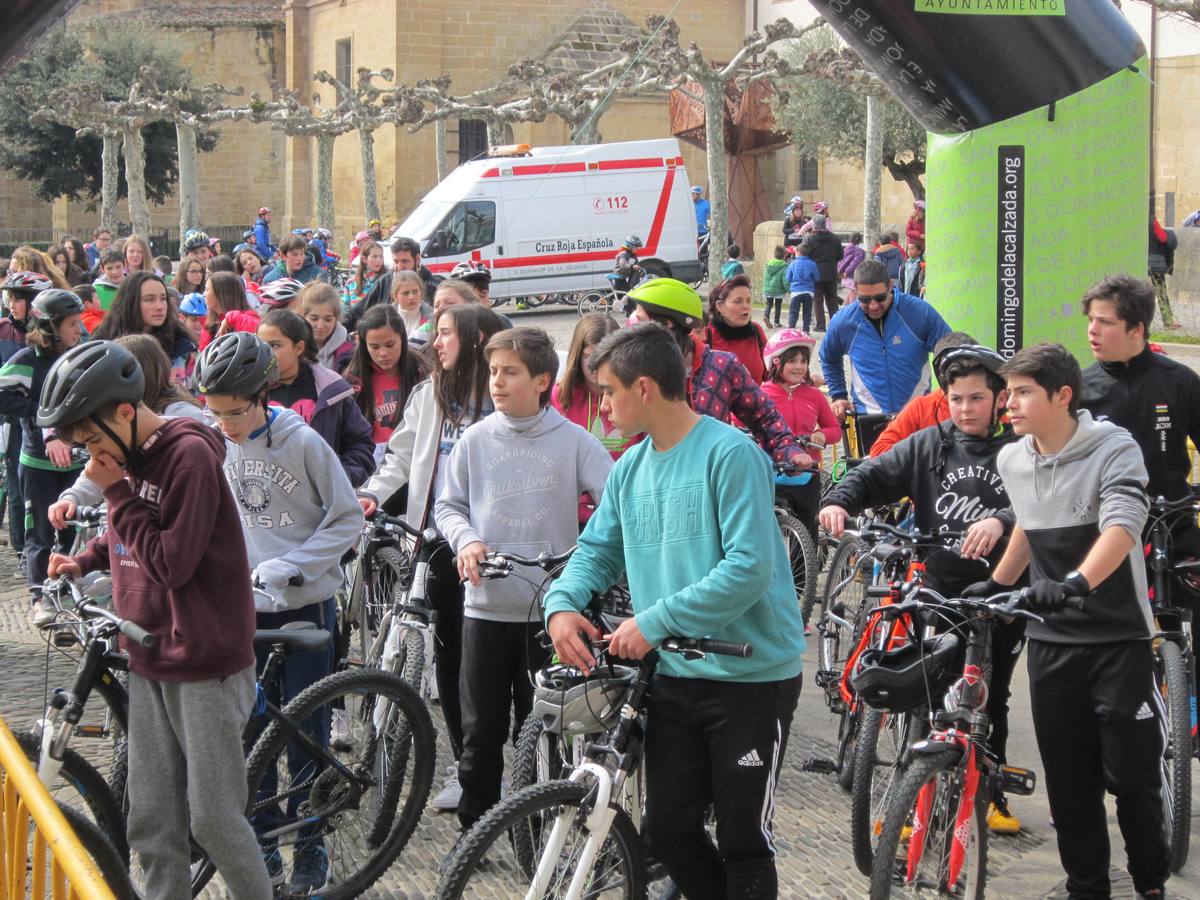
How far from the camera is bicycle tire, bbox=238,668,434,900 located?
4852mm

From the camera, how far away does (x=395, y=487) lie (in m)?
6.40

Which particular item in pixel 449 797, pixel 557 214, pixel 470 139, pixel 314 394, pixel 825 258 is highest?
pixel 470 139

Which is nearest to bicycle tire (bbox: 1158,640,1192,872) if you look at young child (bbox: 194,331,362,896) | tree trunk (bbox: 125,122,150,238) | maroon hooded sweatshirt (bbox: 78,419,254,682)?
young child (bbox: 194,331,362,896)

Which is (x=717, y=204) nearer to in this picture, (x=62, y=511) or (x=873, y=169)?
(x=873, y=169)

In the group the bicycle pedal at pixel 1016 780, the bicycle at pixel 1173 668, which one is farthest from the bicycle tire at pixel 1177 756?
the bicycle pedal at pixel 1016 780

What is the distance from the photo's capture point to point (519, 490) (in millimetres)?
5289

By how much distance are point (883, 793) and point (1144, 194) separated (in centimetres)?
398

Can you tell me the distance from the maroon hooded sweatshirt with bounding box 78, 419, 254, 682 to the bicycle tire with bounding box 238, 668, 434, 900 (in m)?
0.68

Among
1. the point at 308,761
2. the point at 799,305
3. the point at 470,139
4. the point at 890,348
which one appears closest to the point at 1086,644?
the point at 308,761

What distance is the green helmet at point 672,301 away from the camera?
6.44 meters

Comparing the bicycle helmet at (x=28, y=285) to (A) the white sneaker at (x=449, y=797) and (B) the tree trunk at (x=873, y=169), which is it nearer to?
(A) the white sneaker at (x=449, y=797)

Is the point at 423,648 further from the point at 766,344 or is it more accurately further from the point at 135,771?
the point at 766,344

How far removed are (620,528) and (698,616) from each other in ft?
1.60

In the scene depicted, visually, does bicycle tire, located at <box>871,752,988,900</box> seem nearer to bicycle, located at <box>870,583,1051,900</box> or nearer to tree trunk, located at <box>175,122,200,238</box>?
bicycle, located at <box>870,583,1051,900</box>
